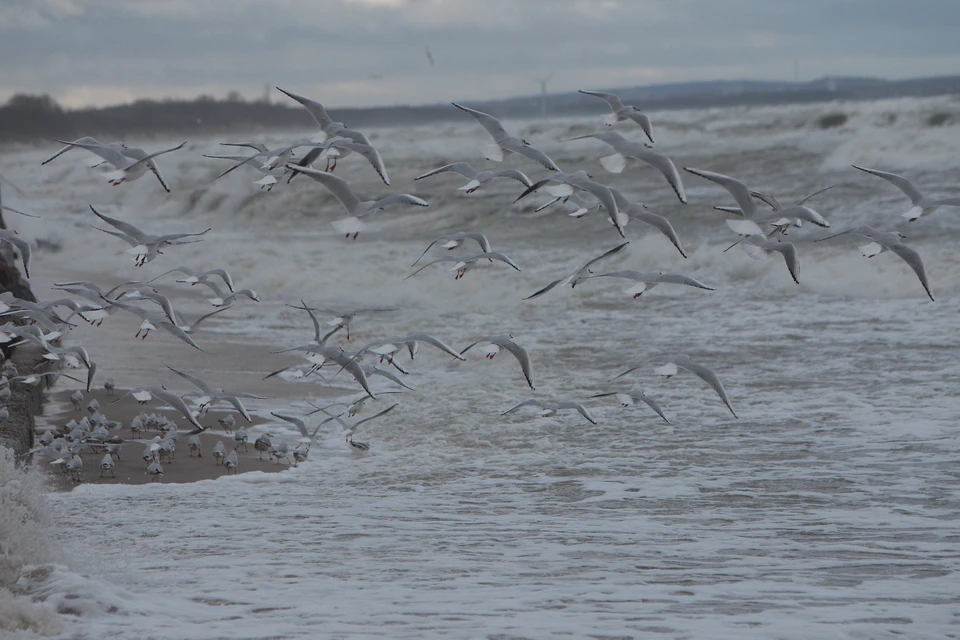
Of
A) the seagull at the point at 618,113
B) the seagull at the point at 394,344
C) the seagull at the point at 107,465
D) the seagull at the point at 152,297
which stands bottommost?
the seagull at the point at 107,465

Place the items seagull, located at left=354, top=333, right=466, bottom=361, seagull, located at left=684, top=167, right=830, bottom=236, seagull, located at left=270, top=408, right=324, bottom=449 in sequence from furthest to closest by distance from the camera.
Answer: seagull, located at left=270, top=408, right=324, bottom=449, seagull, located at left=354, top=333, right=466, bottom=361, seagull, located at left=684, top=167, right=830, bottom=236

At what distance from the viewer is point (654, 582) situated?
5664 mm

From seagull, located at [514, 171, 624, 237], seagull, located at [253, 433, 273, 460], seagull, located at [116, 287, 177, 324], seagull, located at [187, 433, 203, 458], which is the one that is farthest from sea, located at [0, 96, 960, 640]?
seagull, located at [514, 171, 624, 237]

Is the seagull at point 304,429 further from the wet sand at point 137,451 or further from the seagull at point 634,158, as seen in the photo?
the seagull at point 634,158

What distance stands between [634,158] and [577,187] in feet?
1.48

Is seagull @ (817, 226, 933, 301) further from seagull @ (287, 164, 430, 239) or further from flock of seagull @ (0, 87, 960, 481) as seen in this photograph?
seagull @ (287, 164, 430, 239)

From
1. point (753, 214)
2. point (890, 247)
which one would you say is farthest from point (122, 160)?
point (890, 247)

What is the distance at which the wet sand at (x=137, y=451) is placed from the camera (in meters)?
7.73

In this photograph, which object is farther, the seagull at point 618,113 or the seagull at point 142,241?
the seagull at point 142,241

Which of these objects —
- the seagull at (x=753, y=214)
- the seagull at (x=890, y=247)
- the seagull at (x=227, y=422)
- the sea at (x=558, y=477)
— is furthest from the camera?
the seagull at (x=227, y=422)

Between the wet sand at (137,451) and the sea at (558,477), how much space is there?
0.21 m

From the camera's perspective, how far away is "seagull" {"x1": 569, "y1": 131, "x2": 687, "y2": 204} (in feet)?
21.1

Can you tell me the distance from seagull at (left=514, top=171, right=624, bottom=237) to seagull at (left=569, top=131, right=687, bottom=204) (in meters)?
0.14

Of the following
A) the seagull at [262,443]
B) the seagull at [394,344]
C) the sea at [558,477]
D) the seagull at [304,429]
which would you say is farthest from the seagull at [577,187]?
the seagull at [262,443]
